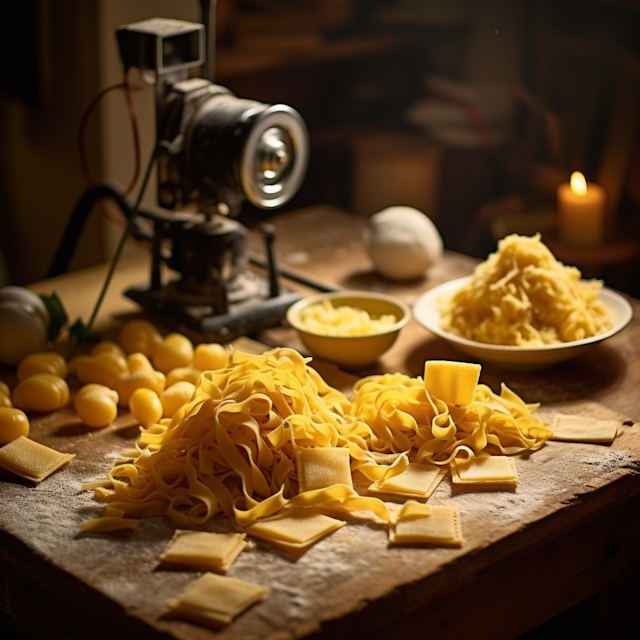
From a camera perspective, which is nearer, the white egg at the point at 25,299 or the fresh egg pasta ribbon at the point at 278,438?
the fresh egg pasta ribbon at the point at 278,438

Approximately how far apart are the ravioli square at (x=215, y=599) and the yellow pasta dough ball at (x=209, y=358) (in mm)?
613

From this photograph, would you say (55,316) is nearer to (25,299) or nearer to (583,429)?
(25,299)

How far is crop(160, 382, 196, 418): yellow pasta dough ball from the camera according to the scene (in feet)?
5.06

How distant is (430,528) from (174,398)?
527mm

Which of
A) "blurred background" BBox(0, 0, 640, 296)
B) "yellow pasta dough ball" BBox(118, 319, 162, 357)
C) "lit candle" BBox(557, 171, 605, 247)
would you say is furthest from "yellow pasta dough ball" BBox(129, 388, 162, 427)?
"lit candle" BBox(557, 171, 605, 247)

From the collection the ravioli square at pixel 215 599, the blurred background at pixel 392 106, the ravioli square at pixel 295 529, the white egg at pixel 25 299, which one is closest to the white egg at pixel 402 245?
the white egg at pixel 25 299

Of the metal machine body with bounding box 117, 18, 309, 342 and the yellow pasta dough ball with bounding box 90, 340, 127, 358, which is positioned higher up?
the metal machine body with bounding box 117, 18, 309, 342

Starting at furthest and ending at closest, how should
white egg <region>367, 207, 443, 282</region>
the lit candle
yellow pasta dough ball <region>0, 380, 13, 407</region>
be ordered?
the lit candle
white egg <region>367, 207, 443, 282</region>
yellow pasta dough ball <region>0, 380, 13, 407</region>

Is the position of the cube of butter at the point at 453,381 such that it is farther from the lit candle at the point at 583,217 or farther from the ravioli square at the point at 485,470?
the lit candle at the point at 583,217

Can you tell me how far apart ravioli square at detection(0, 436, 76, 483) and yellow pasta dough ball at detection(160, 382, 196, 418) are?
0.59ft

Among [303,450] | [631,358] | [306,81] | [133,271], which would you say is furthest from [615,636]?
[306,81]

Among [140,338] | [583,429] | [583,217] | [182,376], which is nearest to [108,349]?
[140,338]

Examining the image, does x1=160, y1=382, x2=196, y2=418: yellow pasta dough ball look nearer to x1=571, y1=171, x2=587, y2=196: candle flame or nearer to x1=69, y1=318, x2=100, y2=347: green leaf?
x1=69, y1=318, x2=100, y2=347: green leaf

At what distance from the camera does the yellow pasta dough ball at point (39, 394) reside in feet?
5.11
